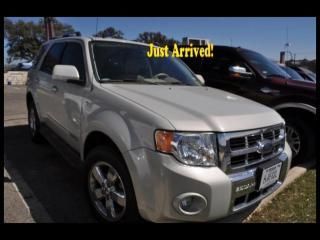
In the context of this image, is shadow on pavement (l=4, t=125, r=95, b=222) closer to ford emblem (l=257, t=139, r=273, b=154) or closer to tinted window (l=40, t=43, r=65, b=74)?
tinted window (l=40, t=43, r=65, b=74)

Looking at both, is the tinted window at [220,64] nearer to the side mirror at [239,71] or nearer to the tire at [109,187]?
the side mirror at [239,71]

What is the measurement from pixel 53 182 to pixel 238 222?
2.21 meters

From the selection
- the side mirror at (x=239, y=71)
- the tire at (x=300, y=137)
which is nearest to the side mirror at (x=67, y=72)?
the side mirror at (x=239, y=71)

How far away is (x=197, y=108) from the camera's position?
106 inches

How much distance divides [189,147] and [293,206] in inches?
72.2

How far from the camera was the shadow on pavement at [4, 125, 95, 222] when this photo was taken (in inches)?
126

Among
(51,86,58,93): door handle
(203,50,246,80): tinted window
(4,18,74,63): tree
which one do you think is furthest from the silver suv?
(4,18,74,63): tree

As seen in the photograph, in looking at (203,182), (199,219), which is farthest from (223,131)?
Answer: (199,219)

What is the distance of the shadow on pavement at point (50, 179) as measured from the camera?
126 inches

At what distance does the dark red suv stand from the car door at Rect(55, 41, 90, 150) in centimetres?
253

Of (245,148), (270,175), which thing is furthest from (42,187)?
(270,175)

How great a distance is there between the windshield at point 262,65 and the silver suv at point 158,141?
216 centimetres

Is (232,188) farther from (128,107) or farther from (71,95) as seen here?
(71,95)

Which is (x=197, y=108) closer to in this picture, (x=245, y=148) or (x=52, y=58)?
(x=245, y=148)
